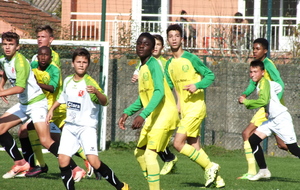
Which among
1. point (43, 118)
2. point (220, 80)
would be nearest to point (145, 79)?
point (43, 118)

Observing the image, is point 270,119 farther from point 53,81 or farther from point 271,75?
point 53,81

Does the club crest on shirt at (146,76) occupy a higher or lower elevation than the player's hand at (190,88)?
higher

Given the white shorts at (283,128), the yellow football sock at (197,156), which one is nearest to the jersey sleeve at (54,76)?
the yellow football sock at (197,156)

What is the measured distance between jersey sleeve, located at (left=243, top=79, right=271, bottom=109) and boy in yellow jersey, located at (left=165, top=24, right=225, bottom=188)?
0.62 m

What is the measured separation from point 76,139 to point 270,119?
10.8 feet

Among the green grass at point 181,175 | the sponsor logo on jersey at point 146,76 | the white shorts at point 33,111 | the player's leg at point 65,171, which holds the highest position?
the sponsor logo on jersey at point 146,76

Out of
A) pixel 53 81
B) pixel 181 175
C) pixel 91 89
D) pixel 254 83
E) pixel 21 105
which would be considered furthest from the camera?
pixel 181 175

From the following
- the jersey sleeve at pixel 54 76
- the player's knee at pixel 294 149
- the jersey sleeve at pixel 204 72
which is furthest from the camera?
the jersey sleeve at pixel 54 76

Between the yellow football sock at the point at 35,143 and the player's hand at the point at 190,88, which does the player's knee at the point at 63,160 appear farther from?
the yellow football sock at the point at 35,143

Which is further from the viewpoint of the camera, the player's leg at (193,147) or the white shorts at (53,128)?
the white shorts at (53,128)

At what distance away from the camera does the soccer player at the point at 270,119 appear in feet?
29.8

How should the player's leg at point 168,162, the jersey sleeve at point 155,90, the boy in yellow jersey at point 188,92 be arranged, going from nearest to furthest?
1. the jersey sleeve at point 155,90
2. the boy in yellow jersey at point 188,92
3. the player's leg at point 168,162

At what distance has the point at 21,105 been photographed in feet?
30.2

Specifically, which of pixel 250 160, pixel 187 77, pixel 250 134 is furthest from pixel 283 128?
pixel 187 77
